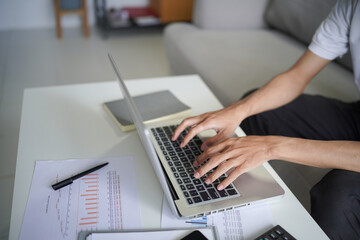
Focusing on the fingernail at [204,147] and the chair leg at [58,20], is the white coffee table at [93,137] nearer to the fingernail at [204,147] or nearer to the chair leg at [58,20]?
the fingernail at [204,147]

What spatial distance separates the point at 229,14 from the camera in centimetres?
223

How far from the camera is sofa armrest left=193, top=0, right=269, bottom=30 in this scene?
2182 millimetres

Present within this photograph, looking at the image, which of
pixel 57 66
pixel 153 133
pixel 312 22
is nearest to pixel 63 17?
pixel 57 66

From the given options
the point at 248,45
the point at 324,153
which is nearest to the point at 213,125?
the point at 324,153

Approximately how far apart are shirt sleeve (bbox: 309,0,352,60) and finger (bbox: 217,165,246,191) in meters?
0.58

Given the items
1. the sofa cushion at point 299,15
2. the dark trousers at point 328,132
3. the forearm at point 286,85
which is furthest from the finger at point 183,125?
the sofa cushion at point 299,15

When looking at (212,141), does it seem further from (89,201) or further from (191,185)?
(89,201)

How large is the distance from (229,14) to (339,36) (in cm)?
123

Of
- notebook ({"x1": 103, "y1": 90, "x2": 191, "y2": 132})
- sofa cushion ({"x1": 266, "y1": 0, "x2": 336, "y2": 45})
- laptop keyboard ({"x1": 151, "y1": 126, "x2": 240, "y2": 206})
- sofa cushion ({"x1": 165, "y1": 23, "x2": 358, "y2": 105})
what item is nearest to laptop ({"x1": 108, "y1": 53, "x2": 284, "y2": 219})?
laptop keyboard ({"x1": 151, "y1": 126, "x2": 240, "y2": 206})

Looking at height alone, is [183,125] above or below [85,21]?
above

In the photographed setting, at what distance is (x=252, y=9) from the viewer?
89.7 inches

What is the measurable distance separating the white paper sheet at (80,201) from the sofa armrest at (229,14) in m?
1.57

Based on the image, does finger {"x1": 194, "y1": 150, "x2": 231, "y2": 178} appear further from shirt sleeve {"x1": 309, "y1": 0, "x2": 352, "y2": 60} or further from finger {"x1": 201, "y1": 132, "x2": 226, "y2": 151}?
shirt sleeve {"x1": 309, "y1": 0, "x2": 352, "y2": 60}

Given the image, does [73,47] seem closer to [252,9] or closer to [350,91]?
[252,9]
